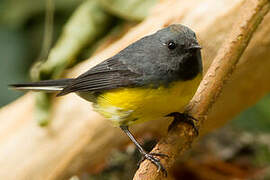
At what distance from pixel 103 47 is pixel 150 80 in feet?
4.01

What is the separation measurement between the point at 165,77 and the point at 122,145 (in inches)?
39.2

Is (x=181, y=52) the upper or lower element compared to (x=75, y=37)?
lower

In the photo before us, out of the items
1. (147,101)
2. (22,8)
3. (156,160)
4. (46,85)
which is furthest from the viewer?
(22,8)

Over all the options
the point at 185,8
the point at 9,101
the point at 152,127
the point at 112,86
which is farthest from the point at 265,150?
the point at 9,101

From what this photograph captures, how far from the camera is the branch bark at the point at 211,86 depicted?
2133 mm

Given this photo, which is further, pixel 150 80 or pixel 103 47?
pixel 103 47

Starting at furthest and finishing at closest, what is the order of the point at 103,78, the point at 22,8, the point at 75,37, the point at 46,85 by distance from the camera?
the point at 22,8 → the point at 75,37 → the point at 46,85 → the point at 103,78

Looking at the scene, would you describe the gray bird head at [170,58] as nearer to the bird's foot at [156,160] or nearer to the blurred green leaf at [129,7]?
the bird's foot at [156,160]

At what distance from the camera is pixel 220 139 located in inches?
177

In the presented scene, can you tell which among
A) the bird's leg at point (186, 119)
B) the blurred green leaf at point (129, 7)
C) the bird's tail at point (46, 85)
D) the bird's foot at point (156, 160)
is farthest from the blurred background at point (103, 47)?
the bird's foot at point (156, 160)

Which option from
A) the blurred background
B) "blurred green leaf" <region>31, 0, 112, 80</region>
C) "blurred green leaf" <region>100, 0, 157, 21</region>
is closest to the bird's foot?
the blurred background

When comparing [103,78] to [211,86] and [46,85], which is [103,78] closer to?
[46,85]

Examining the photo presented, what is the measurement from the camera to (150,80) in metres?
2.27

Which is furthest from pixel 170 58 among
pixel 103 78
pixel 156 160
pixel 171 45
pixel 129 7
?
pixel 129 7
